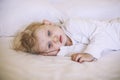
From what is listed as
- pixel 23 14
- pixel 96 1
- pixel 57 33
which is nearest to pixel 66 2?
pixel 96 1

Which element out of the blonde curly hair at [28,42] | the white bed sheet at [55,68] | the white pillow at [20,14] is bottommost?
the white bed sheet at [55,68]

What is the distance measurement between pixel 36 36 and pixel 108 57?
349mm

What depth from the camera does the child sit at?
3.29 ft

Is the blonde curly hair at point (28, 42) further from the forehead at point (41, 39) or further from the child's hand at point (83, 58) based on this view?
the child's hand at point (83, 58)

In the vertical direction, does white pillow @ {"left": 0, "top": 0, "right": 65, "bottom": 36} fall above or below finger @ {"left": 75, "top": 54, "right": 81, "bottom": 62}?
above

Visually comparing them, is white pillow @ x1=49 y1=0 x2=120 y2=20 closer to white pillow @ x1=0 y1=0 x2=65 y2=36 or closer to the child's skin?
white pillow @ x1=0 y1=0 x2=65 y2=36

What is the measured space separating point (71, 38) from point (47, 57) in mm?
225

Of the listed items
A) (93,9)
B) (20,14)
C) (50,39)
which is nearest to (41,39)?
(50,39)

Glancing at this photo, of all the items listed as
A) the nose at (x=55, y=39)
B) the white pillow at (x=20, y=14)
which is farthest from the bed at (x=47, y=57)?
the nose at (x=55, y=39)

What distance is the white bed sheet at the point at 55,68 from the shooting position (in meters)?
0.76

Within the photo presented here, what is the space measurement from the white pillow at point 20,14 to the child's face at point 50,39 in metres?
0.23

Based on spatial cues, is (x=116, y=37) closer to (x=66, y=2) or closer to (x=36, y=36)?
(x=36, y=36)

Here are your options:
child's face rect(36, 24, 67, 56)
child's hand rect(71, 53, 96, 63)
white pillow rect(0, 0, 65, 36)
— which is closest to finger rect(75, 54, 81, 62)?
child's hand rect(71, 53, 96, 63)

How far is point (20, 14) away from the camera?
1.26 m
